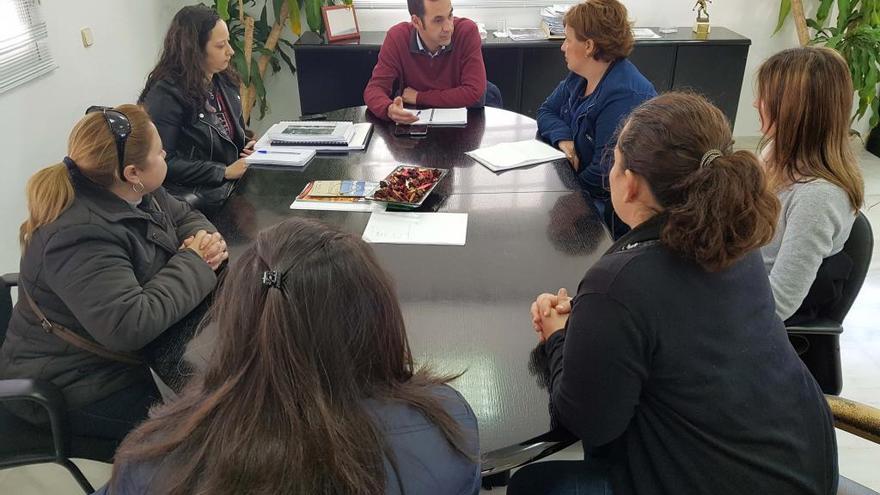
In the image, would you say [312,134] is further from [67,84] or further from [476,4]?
[476,4]

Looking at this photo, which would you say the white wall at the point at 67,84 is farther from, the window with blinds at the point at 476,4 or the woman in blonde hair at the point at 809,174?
the woman in blonde hair at the point at 809,174

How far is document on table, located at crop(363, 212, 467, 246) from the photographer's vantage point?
1.62 meters

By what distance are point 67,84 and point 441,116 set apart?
5.43 ft

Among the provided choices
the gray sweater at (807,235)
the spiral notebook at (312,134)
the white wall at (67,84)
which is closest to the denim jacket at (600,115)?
the gray sweater at (807,235)

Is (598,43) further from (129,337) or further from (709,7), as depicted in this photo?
(709,7)

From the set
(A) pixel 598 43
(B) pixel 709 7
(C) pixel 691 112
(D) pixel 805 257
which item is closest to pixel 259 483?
(C) pixel 691 112

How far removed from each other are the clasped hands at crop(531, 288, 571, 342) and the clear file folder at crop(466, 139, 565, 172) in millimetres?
896

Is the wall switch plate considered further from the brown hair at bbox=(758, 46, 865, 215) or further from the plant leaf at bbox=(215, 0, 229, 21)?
the brown hair at bbox=(758, 46, 865, 215)

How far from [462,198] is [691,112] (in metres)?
0.91

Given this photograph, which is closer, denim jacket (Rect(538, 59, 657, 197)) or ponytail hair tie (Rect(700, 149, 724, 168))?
ponytail hair tie (Rect(700, 149, 724, 168))

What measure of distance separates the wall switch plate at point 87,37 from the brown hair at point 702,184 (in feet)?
9.20

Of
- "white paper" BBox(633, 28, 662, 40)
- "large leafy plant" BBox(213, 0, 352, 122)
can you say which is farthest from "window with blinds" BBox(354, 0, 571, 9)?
"white paper" BBox(633, 28, 662, 40)

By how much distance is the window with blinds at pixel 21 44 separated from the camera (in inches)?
91.7

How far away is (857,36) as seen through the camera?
3598 mm
